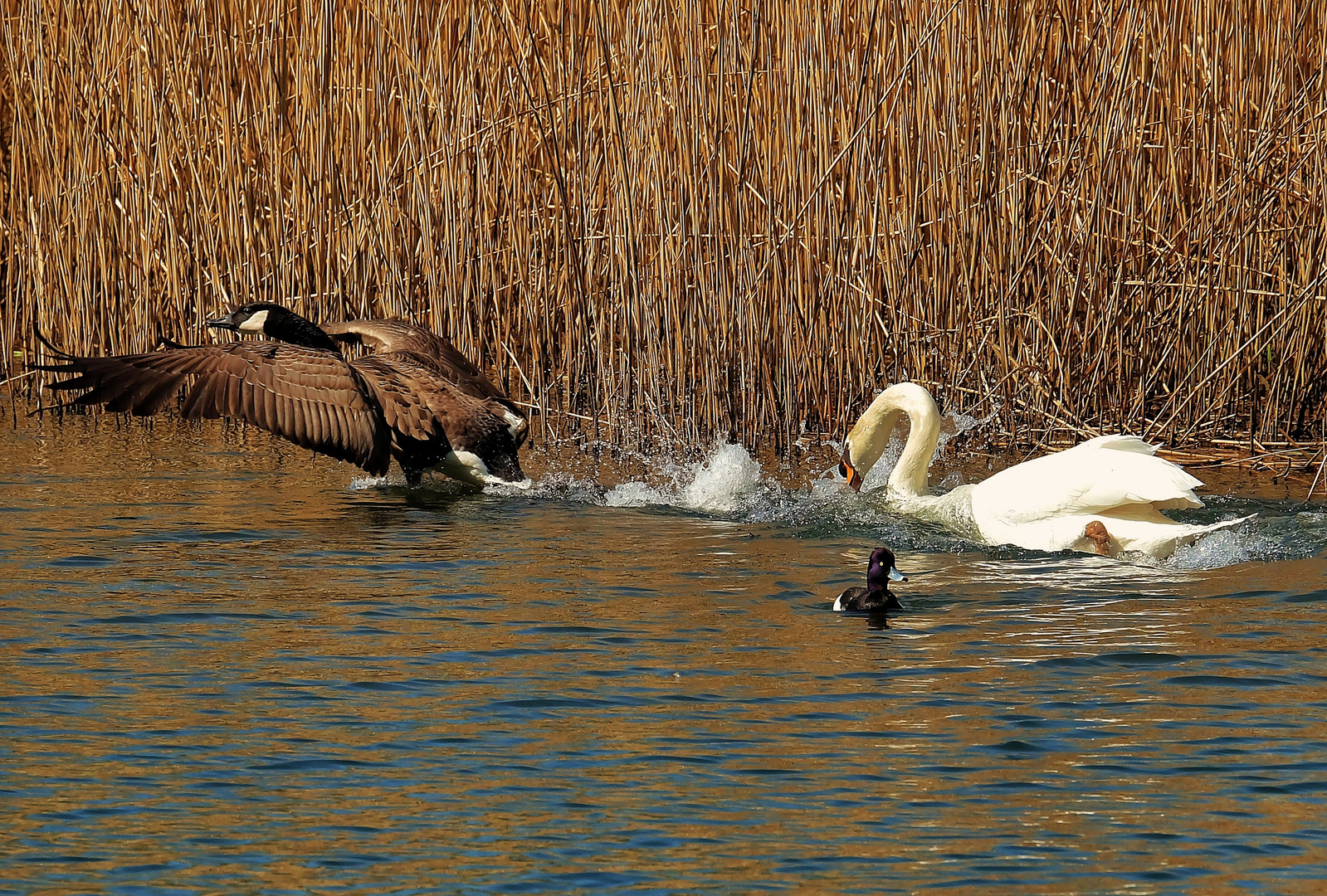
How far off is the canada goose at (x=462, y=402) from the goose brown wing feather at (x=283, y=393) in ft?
1.43

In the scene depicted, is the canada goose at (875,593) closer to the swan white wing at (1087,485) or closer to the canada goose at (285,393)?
the swan white wing at (1087,485)

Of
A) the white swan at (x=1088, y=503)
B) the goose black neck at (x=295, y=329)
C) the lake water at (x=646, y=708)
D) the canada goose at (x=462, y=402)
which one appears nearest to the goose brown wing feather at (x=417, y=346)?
the canada goose at (x=462, y=402)

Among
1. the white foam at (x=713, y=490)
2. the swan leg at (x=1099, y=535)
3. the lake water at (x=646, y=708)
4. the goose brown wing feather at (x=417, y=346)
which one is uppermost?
the goose brown wing feather at (x=417, y=346)

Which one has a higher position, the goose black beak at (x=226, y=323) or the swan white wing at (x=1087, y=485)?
the goose black beak at (x=226, y=323)

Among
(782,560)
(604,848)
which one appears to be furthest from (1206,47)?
(604,848)

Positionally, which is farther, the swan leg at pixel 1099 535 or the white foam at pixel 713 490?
the white foam at pixel 713 490

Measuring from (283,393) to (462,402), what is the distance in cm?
96

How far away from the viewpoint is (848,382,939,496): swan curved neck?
29.8ft

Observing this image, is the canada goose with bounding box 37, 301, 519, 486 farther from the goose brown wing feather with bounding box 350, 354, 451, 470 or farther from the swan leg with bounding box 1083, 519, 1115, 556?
the swan leg with bounding box 1083, 519, 1115, 556

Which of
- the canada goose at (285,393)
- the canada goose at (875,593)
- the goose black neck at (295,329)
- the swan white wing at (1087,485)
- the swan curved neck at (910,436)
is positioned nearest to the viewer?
the canada goose at (875,593)

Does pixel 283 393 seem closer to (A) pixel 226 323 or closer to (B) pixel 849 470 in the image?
(A) pixel 226 323

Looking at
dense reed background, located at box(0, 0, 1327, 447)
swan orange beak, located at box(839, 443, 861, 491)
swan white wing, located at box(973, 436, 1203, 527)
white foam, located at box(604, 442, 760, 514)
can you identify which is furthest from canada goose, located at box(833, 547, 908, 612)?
dense reed background, located at box(0, 0, 1327, 447)

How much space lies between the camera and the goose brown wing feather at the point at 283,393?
31.1 feet

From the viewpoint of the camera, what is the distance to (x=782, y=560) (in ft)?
26.0
